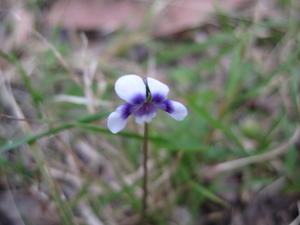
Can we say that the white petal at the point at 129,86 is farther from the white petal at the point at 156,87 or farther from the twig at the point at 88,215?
the twig at the point at 88,215

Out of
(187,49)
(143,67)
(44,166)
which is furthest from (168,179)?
(143,67)

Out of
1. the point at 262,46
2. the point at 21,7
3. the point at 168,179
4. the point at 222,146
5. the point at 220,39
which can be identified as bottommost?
the point at 168,179

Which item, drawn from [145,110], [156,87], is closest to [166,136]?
[145,110]

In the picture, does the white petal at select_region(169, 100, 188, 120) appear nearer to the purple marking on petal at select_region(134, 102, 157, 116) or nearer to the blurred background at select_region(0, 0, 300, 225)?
the purple marking on petal at select_region(134, 102, 157, 116)

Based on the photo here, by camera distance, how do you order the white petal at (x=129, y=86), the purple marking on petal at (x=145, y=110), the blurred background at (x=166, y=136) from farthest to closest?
the blurred background at (x=166, y=136), the purple marking on petal at (x=145, y=110), the white petal at (x=129, y=86)

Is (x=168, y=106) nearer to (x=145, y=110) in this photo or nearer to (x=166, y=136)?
(x=145, y=110)

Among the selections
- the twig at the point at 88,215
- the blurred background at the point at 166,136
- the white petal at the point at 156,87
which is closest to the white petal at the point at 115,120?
the white petal at the point at 156,87

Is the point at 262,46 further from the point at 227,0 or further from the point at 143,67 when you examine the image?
the point at 143,67
